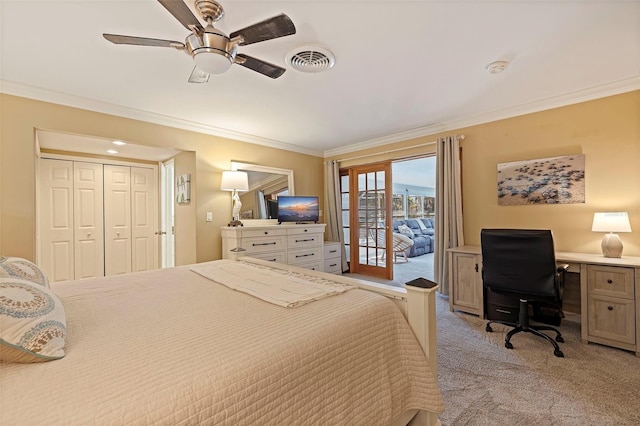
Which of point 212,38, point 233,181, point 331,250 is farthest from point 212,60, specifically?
point 331,250

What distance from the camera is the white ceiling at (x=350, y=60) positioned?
1.70 meters

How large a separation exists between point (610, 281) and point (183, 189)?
15.8 feet

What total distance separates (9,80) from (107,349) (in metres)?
3.02

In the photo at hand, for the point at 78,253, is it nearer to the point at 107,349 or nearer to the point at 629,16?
the point at 107,349

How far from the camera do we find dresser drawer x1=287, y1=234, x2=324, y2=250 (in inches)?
167

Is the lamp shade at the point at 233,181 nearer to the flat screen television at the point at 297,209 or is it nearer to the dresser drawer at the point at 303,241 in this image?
the flat screen television at the point at 297,209

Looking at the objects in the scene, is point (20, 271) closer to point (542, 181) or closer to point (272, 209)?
point (272, 209)

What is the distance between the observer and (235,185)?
3785 millimetres

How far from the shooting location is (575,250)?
2.89 meters

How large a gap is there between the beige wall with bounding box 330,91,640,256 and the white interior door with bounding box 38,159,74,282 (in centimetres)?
551

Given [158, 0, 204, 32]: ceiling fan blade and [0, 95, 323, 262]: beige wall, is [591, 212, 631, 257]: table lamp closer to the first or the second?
[158, 0, 204, 32]: ceiling fan blade

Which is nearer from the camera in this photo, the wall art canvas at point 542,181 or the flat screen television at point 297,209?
the wall art canvas at point 542,181

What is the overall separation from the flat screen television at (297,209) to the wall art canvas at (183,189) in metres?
1.35

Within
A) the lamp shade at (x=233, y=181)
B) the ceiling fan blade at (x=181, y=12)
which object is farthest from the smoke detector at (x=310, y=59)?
the lamp shade at (x=233, y=181)
